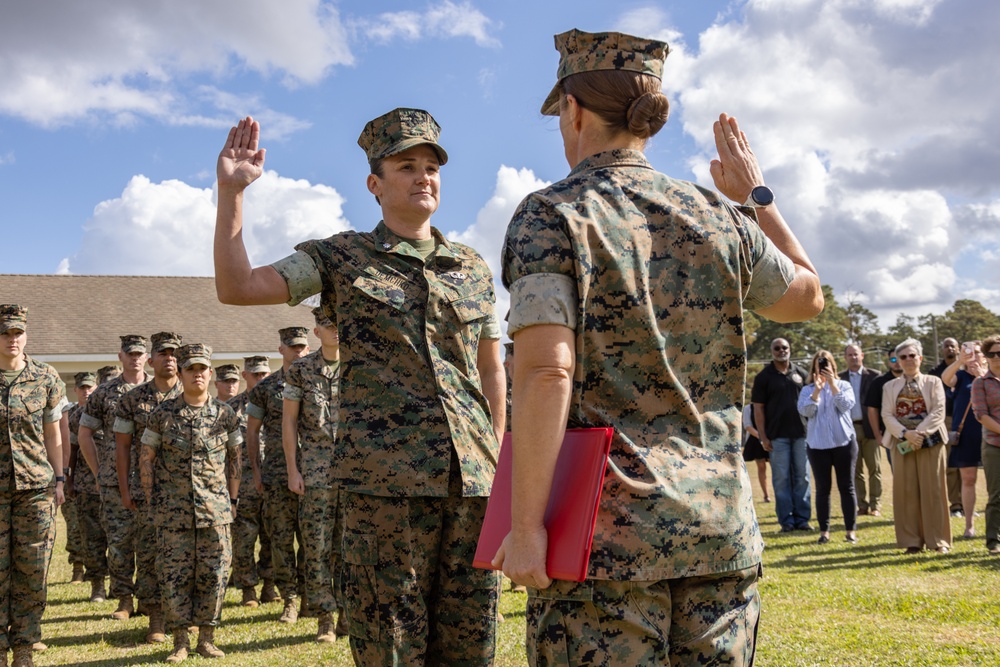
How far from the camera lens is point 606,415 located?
230 centimetres

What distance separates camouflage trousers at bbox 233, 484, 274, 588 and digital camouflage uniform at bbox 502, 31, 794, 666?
315 inches

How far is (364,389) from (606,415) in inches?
65.8

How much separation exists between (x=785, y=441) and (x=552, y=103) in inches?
431

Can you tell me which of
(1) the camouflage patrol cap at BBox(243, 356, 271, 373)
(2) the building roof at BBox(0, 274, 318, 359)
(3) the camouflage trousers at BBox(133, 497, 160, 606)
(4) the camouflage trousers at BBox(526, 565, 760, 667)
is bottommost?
(3) the camouflage trousers at BBox(133, 497, 160, 606)

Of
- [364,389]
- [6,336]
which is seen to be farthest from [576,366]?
[6,336]

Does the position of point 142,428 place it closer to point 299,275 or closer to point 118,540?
point 118,540

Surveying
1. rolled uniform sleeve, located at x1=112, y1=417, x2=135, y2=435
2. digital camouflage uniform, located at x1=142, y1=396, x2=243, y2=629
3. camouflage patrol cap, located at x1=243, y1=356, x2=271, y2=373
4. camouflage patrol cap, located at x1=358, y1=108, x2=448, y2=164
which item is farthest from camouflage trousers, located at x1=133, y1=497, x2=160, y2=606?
camouflage patrol cap, located at x1=358, y1=108, x2=448, y2=164

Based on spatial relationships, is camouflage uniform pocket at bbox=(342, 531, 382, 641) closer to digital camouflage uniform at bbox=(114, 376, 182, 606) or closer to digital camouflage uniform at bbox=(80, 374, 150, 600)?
digital camouflage uniform at bbox=(114, 376, 182, 606)

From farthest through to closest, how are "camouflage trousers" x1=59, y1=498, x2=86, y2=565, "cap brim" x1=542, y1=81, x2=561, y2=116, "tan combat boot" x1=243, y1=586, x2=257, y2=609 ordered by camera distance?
"camouflage trousers" x1=59, y1=498, x2=86, y2=565 → "tan combat boot" x1=243, y1=586, x2=257, y2=609 → "cap brim" x1=542, y1=81, x2=561, y2=116

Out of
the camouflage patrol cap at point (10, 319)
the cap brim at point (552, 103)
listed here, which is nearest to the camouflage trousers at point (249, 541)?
the camouflage patrol cap at point (10, 319)

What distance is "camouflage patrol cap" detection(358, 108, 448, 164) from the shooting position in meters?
4.05

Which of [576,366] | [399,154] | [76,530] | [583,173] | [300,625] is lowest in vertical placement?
[300,625]

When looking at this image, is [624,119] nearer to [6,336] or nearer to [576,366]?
[576,366]

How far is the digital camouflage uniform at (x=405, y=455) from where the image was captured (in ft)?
11.9
